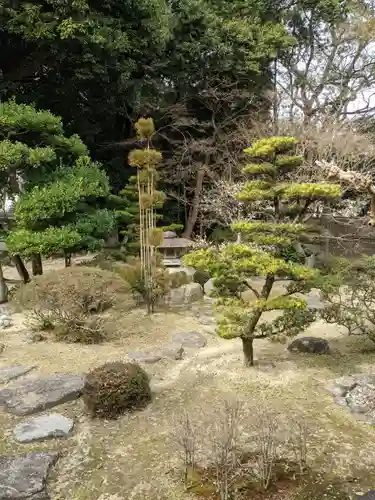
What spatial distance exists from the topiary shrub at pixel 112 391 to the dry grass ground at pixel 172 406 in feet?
0.37

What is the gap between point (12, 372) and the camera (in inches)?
217

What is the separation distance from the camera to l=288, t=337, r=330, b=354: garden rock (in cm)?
626

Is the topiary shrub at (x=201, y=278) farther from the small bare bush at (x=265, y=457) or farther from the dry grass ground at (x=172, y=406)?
the small bare bush at (x=265, y=457)

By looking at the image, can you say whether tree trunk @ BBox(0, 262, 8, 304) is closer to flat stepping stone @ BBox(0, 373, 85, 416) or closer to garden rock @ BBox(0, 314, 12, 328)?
garden rock @ BBox(0, 314, 12, 328)

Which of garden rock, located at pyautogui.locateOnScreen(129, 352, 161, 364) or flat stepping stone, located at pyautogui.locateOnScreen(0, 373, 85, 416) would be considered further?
garden rock, located at pyautogui.locateOnScreen(129, 352, 161, 364)

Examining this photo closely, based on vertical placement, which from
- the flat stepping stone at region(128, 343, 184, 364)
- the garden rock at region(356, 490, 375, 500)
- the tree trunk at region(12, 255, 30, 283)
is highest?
the tree trunk at region(12, 255, 30, 283)

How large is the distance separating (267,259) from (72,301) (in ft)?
Result: 10.3

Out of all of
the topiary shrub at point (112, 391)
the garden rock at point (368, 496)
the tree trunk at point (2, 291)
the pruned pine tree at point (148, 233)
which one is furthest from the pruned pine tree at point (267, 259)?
the tree trunk at point (2, 291)

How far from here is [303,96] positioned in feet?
46.5

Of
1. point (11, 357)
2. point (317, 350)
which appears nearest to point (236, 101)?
point (317, 350)

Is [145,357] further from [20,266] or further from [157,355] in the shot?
[20,266]

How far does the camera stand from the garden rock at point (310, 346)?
20.5ft

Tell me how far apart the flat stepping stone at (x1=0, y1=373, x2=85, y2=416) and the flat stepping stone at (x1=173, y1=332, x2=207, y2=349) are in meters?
1.89

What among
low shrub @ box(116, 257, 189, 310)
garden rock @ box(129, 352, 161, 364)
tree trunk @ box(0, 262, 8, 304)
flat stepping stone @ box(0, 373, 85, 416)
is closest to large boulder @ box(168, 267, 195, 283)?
low shrub @ box(116, 257, 189, 310)
